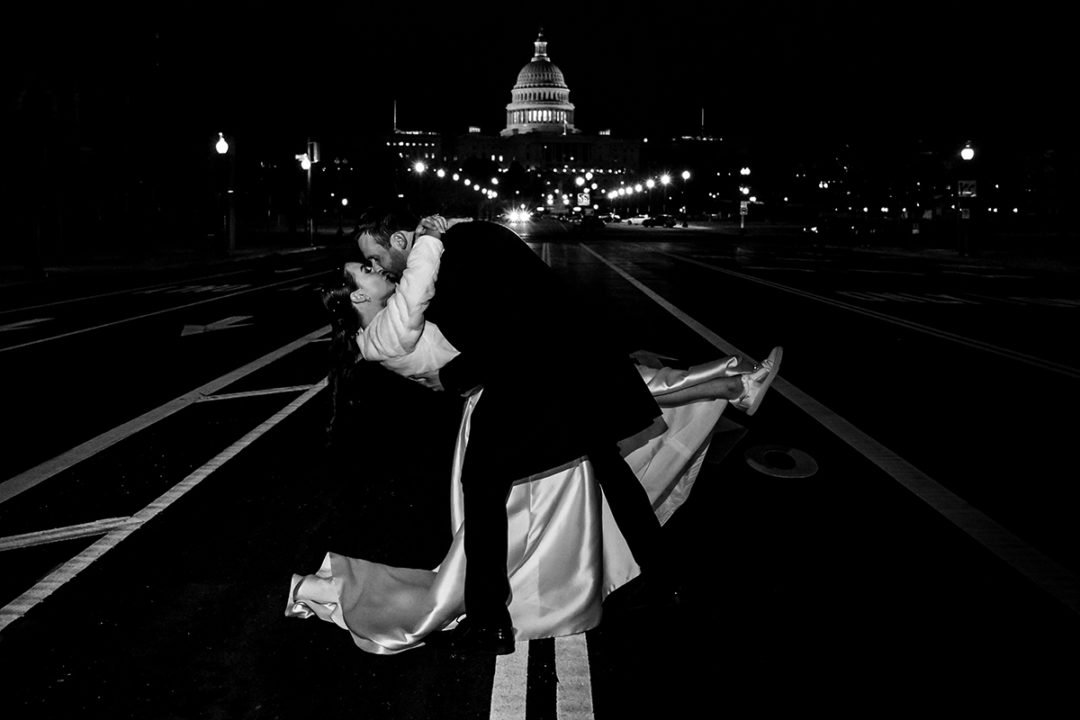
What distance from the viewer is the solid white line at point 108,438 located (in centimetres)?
677

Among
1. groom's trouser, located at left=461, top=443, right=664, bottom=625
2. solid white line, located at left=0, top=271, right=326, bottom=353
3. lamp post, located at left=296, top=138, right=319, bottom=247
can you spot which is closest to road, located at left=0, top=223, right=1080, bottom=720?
groom's trouser, located at left=461, top=443, right=664, bottom=625

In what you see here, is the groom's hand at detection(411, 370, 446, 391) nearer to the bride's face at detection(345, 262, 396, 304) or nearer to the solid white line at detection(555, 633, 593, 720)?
the bride's face at detection(345, 262, 396, 304)

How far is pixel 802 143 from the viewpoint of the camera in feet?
274

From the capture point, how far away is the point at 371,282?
4.93 meters

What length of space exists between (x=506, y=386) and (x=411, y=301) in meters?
0.50

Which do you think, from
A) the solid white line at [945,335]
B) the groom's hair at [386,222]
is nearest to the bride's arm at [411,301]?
the groom's hair at [386,222]

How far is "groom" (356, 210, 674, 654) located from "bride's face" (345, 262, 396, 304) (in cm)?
97

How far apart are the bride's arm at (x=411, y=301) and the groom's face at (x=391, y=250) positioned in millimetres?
395

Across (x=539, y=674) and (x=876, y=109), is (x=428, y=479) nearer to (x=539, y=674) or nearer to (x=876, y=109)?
(x=539, y=674)

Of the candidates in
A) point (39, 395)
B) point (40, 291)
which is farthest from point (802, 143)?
point (39, 395)

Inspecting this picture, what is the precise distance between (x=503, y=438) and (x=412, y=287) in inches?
27.3

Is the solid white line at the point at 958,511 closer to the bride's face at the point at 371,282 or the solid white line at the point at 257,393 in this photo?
the bride's face at the point at 371,282

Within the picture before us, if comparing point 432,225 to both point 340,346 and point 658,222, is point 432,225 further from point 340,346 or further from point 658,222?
point 658,222

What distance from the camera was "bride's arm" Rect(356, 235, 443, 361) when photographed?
13.0 ft
